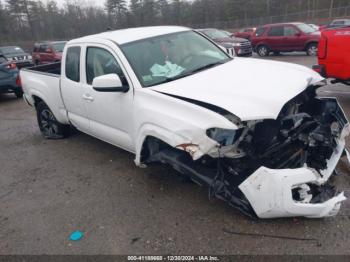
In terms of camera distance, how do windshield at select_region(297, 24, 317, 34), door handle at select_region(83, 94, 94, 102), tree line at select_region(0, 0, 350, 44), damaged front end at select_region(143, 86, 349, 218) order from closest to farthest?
damaged front end at select_region(143, 86, 349, 218) < door handle at select_region(83, 94, 94, 102) < windshield at select_region(297, 24, 317, 34) < tree line at select_region(0, 0, 350, 44)

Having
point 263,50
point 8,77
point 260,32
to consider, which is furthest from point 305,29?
point 8,77

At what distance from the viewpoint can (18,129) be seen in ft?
23.9

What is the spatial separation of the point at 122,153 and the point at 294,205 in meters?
2.97

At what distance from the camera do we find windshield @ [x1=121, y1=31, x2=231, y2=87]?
3.74 m

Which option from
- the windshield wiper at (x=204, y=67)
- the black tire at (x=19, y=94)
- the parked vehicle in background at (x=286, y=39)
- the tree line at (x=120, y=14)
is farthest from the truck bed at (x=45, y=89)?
the tree line at (x=120, y=14)

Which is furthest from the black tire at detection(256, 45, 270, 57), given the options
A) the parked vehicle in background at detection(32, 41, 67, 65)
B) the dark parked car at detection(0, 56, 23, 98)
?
the dark parked car at detection(0, 56, 23, 98)

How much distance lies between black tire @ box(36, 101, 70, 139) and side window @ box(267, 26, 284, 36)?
13822 mm

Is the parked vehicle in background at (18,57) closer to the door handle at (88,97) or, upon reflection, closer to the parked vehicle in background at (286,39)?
the parked vehicle in background at (286,39)

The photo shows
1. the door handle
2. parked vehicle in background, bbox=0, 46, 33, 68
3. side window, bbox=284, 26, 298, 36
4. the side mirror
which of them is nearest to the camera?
the side mirror

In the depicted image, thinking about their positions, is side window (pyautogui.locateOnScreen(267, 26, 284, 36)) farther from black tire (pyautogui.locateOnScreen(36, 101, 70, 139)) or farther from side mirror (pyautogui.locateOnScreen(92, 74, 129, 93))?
side mirror (pyautogui.locateOnScreen(92, 74, 129, 93))

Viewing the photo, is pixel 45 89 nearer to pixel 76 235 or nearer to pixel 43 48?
pixel 76 235


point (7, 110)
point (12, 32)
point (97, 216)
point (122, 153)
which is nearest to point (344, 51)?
point (122, 153)

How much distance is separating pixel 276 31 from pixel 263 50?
117 centimetres

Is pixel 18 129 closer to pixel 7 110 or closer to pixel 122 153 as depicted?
pixel 7 110
